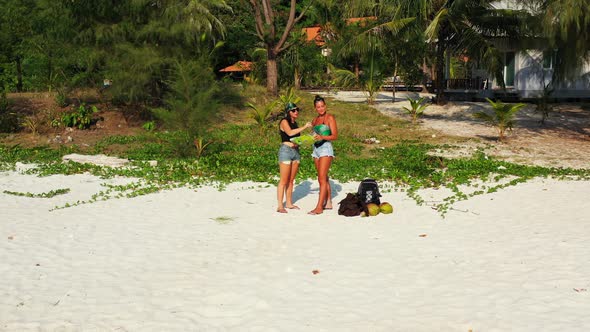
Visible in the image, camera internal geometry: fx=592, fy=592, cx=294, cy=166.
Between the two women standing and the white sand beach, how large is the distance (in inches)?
19.8

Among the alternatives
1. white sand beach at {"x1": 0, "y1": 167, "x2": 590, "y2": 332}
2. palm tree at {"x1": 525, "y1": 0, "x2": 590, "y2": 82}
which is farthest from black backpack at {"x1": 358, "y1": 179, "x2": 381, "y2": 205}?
palm tree at {"x1": 525, "y1": 0, "x2": 590, "y2": 82}

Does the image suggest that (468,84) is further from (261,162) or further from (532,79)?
(261,162)

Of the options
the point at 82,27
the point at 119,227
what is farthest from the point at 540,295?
the point at 82,27

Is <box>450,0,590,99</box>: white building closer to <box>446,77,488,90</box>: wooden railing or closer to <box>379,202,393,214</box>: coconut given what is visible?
<box>446,77,488,90</box>: wooden railing

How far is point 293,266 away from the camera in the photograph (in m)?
6.89

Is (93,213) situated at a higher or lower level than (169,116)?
lower

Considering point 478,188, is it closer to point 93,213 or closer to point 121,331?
point 93,213

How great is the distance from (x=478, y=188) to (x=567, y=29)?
796cm

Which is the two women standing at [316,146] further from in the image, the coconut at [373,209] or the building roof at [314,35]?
the building roof at [314,35]

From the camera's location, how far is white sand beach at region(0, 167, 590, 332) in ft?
17.5

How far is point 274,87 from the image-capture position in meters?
28.9

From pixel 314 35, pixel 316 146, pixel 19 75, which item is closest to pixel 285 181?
pixel 316 146

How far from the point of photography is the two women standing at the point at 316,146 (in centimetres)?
920

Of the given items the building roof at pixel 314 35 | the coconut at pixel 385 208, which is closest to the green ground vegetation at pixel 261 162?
the coconut at pixel 385 208
